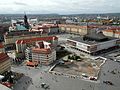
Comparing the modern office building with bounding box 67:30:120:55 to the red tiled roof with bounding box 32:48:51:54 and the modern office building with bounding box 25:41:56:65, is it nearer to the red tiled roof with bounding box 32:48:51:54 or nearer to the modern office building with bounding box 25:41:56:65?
the modern office building with bounding box 25:41:56:65

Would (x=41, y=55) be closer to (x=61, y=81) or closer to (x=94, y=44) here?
(x=61, y=81)

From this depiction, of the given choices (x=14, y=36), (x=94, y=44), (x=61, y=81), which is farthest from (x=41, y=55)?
(x=14, y=36)

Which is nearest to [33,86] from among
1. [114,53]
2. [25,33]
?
[114,53]

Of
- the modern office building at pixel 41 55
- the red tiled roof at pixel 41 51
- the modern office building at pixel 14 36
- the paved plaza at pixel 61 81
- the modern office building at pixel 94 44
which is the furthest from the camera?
the modern office building at pixel 14 36

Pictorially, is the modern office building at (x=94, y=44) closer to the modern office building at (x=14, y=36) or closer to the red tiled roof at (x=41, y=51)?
the red tiled roof at (x=41, y=51)

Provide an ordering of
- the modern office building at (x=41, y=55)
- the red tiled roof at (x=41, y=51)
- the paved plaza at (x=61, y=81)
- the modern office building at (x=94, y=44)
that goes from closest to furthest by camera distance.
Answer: the paved plaza at (x=61, y=81)
the red tiled roof at (x=41, y=51)
the modern office building at (x=41, y=55)
the modern office building at (x=94, y=44)

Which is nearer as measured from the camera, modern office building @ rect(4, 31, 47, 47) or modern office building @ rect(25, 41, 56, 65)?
modern office building @ rect(25, 41, 56, 65)

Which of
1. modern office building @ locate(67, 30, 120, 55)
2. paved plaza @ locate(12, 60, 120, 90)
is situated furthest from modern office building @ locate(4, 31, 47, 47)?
paved plaza @ locate(12, 60, 120, 90)

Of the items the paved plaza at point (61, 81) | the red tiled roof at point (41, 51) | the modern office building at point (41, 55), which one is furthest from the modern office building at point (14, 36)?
the paved plaza at point (61, 81)

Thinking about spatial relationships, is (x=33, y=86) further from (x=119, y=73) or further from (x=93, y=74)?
(x=119, y=73)

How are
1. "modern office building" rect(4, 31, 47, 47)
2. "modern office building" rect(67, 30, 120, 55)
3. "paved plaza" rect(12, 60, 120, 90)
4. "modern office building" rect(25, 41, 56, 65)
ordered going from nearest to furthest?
"paved plaza" rect(12, 60, 120, 90), "modern office building" rect(25, 41, 56, 65), "modern office building" rect(67, 30, 120, 55), "modern office building" rect(4, 31, 47, 47)

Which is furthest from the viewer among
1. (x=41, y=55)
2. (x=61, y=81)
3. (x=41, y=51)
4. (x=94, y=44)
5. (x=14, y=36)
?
(x=14, y=36)

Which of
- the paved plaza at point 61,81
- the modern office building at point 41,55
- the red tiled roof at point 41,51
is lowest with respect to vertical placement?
the paved plaza at point 61,81
